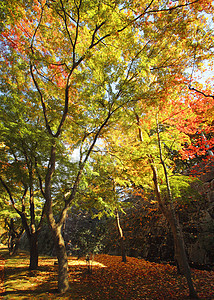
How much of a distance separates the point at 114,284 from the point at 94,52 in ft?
31.0

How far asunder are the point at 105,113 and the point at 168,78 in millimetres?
2789

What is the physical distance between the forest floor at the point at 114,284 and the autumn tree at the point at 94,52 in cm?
94

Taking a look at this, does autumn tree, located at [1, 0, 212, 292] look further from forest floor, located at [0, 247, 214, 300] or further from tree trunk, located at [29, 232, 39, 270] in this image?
tree trunk, located at [29, 232, 39, 270]

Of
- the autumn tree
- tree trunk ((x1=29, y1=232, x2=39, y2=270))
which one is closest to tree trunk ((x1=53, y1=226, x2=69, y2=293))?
the autumn tree

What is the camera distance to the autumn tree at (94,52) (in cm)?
472

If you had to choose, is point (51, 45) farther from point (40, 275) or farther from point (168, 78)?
point (40, 275)

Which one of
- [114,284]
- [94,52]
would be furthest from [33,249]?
[94,52]

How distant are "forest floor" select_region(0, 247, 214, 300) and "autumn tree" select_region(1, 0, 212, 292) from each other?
3.08 ft

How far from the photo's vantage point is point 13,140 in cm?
610

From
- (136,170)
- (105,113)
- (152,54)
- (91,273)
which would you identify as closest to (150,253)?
(91,273)

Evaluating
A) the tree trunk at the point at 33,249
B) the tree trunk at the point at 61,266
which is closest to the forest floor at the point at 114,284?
the tree trunk at the point at 61,266

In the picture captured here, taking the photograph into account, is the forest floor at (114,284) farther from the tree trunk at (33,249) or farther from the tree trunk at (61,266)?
the tree trunk at (33,249)

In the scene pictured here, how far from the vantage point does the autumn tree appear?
4.72 m

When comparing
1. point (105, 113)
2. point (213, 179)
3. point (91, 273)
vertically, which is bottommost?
point (91, 273)
